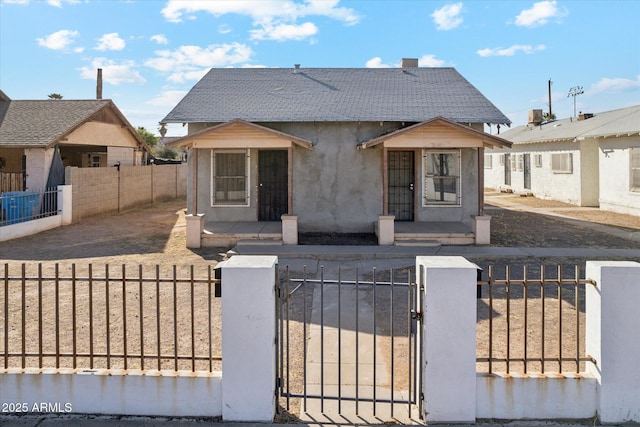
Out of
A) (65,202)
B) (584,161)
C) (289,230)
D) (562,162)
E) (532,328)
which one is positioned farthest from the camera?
(562,162)

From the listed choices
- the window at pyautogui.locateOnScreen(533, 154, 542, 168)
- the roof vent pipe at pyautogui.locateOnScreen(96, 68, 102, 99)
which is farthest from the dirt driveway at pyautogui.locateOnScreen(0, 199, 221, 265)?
the window at pyautogui.locateOnScreen(533, 154, 542, 168)

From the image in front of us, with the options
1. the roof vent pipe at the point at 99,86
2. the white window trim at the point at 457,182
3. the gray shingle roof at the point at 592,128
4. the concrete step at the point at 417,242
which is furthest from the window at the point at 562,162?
the roof vent pipe at the point at 99,86

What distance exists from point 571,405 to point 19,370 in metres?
5.14

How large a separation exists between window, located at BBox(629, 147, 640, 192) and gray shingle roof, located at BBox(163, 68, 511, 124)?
7446mm

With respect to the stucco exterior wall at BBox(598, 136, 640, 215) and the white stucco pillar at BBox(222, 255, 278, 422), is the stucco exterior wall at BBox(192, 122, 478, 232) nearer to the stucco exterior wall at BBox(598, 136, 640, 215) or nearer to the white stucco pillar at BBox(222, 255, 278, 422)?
the stucco exterior wall at BBox(598, 136, 640, 215)

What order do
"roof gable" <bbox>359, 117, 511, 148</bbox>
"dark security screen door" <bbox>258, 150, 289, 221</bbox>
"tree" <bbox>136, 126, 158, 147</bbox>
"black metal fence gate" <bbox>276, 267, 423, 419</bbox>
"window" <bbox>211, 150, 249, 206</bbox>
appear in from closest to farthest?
1. "black metal fence gate" <bbox>276, 267, 423, 419</bbox>
2. "roof gable" <bbox>359, 117, 511, 148</bbox>
3. "window" <bbox>211, 150, 249, 206</bbox>
4. "dark security screen door" <bbox>258, 150, 289, 221</bbox>
5. "tree" <bbox>136, 126, 158, 147</bbox>

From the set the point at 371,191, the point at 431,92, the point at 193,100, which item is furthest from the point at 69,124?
the point at 431,92

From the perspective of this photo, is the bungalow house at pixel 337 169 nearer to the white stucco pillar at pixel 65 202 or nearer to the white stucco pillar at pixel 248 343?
the white stucco pillar at pixel 65 202

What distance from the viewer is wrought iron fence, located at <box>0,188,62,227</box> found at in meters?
Result: 15.4

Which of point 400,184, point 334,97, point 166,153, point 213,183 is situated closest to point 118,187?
point 213,183

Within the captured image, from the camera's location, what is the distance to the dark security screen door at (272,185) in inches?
629

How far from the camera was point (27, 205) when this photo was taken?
16.3 m

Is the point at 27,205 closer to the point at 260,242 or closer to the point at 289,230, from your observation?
the point at 260,242

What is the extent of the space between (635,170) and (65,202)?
21.9 m
